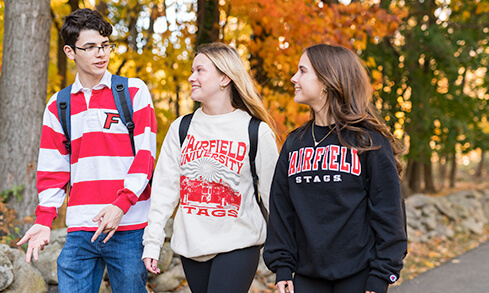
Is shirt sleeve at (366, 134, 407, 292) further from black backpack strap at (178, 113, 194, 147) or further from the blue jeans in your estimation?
the blue jeans

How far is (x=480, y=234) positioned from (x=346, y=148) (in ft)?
27.9

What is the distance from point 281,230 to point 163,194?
740mm

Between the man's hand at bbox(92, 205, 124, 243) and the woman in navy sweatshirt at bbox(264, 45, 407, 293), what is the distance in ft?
2.60

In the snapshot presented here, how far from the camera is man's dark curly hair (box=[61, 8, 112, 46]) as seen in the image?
274cm

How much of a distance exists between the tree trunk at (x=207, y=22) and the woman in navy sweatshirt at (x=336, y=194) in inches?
172

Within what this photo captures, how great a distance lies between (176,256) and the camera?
5180 millimetres

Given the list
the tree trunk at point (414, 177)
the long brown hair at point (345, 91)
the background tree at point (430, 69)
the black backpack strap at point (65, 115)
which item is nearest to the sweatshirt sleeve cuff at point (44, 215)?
the black backpack strap at point (65, 115)

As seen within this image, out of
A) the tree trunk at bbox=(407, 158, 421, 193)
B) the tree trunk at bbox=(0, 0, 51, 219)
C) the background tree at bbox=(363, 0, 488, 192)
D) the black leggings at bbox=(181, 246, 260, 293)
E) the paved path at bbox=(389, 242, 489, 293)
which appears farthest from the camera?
the tree trunk at bbox=(407, 158, 421, 193)

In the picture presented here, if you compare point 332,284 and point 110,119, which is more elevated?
point 110,119

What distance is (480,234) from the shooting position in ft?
31.7

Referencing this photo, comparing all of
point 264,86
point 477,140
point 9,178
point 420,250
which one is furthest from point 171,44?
point 477,140

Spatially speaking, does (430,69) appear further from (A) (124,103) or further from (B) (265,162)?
(A) (124,103)

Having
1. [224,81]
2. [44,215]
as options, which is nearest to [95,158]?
[44,215]

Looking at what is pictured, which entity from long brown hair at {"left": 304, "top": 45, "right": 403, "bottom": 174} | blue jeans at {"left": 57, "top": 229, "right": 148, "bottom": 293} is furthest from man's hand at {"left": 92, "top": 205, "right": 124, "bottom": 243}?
long brown hair at {"left": 304, "top": 45, "right": 403, "bottom": 174}
